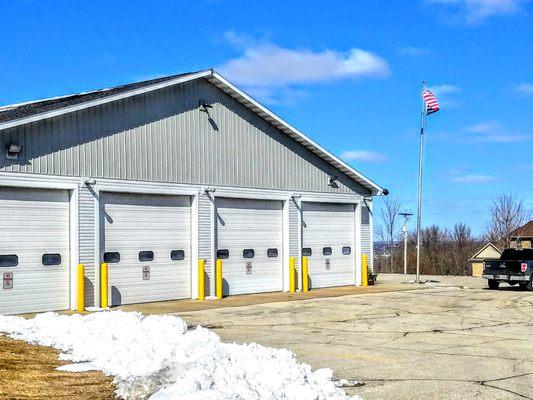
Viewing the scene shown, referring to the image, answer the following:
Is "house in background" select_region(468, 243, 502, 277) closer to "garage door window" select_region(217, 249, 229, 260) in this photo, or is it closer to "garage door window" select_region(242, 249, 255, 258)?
"garage door window" select_region(242, 249, 255, 258)

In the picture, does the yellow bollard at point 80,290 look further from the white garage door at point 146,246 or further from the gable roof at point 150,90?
the gable roof at point 150,90

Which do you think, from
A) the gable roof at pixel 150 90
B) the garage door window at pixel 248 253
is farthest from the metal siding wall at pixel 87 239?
the garage door window at pixel 248 253

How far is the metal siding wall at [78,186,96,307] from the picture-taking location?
56.7 ft

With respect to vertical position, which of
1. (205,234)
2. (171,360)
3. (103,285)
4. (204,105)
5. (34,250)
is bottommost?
(171,360)

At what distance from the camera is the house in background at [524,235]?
52.5 m

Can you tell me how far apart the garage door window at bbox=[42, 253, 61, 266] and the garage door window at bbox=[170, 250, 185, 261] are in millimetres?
3703

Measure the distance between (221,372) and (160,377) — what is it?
84 centimetres

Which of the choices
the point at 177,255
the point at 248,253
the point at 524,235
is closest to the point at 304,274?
the point at 248,253

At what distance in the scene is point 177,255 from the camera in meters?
19.9

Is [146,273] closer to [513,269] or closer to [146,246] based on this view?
[146,246]

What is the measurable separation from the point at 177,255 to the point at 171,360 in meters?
11.1

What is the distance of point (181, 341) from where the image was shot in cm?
1013

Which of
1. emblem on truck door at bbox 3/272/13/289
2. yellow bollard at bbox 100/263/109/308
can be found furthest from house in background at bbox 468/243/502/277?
emblem on truck door at bbox 3/272/13/289

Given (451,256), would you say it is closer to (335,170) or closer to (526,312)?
(335,170)
